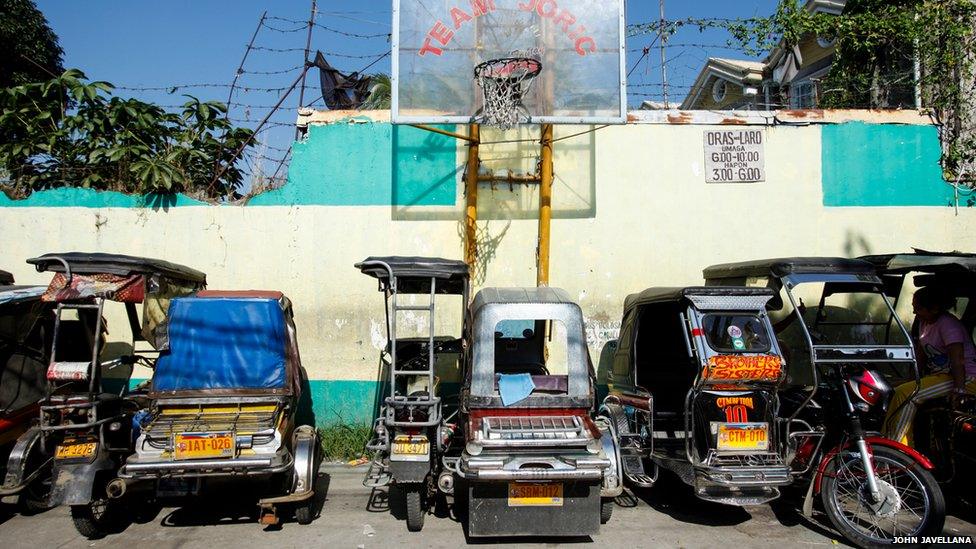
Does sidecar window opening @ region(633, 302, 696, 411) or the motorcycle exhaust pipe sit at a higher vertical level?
sidecar window opening @ region(633, 302, 696, 411)

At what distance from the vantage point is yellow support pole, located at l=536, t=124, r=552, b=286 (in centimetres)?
852

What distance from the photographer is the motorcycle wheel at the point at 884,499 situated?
5109 millimetres

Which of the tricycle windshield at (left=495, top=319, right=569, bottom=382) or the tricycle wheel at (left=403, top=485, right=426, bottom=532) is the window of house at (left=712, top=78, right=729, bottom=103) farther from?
the tricycle wheel at (left=403, top=485, right=426, bottom=532)

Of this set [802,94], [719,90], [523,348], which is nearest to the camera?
[523,348]

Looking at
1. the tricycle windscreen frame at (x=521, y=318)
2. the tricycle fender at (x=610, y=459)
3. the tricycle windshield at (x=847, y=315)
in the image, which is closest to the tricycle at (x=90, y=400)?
the tricycle windscreen frame at (x=521, y=318)

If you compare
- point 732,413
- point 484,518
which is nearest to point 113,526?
point 484,518

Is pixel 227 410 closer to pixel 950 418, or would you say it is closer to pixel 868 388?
pixel 868 388

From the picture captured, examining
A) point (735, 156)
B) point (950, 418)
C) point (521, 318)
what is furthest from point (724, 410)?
point (735, 156)

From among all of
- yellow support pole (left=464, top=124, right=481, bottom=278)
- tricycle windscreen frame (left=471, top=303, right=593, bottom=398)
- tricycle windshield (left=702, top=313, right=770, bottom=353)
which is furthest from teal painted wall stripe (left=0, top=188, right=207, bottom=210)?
tricycle windshield (left=702, top=313, right=770, bottom=353)

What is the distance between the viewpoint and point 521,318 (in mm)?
5859

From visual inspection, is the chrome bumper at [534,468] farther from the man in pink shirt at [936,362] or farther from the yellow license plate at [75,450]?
the yellow license plate at [75,450]

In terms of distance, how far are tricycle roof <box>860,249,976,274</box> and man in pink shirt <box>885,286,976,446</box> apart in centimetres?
25

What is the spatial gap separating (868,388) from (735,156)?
3980mm

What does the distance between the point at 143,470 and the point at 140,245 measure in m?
4.33
